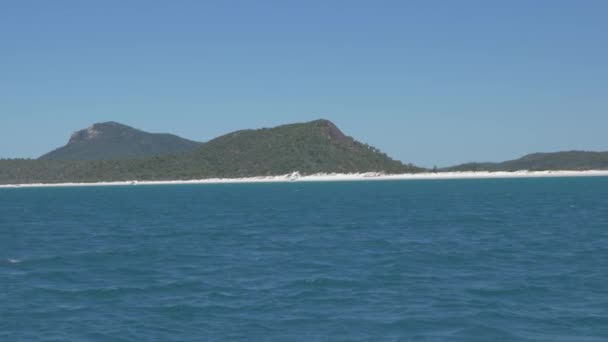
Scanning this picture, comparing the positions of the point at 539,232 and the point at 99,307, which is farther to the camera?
the point at 539,232

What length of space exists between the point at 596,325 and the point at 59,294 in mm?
14852

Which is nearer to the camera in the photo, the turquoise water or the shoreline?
the turquoise water

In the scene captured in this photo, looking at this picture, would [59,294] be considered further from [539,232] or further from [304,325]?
[539,232]

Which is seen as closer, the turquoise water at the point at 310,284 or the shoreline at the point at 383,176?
the turquoise water at the point at 310,284

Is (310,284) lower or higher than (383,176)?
lower

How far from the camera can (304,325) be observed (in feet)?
56.6

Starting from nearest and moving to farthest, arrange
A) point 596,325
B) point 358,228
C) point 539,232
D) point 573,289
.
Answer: point 596,325
point 573,289
point 539,232
point 358,228

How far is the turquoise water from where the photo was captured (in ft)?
55.8

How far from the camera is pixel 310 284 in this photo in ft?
74.1

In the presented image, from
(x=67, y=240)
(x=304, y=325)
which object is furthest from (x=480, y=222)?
(x=304, y=325)

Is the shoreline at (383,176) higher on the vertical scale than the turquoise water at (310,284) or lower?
higher

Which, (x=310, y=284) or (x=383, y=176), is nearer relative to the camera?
(x=310, y=284)

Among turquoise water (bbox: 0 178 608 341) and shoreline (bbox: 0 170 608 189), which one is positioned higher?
shoreline (bbox: 0 170 608 189)

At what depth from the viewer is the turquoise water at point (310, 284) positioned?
55.8 feet
